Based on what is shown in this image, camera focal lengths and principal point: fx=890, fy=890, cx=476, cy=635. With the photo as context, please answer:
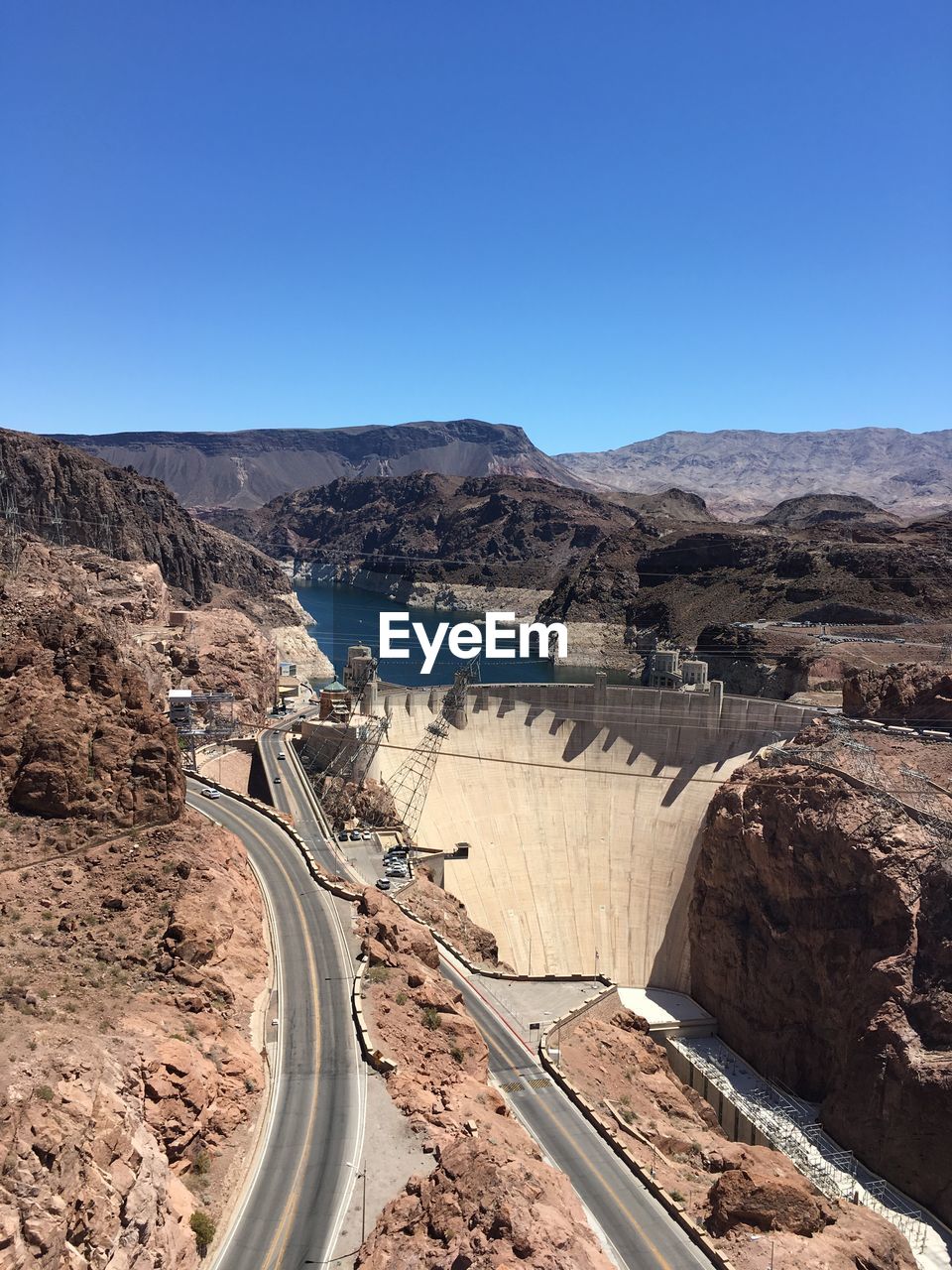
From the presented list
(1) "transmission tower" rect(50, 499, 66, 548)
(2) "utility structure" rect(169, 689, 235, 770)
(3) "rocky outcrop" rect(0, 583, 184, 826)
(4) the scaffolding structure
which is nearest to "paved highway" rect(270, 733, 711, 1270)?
(4) the scaffolding structure

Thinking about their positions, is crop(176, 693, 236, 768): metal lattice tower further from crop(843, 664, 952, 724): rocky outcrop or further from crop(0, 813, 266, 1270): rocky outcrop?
crop(843, 664, 952, 724): rocky outcrop

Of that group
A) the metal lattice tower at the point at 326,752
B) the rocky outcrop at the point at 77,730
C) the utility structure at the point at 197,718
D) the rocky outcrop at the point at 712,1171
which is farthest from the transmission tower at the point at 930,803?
the utility structure at the point at 197,718

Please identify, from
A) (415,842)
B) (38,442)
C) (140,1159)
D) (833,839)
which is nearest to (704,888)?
(833,839)

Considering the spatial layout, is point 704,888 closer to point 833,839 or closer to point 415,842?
point 833,839

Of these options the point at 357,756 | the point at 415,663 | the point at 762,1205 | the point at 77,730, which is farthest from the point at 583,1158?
the point at 415,663

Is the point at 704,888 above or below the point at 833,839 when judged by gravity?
below

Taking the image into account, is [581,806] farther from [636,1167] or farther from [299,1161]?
[299,1161]

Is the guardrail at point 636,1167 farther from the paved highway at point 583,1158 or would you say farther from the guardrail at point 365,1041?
the guardrail at point 365,1041
